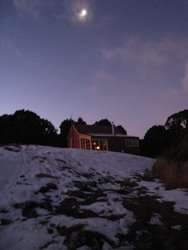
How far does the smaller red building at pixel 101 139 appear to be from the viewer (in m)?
43.5

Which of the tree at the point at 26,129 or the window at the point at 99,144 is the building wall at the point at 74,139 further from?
the tree at the point at 26,129

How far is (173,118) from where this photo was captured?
136 ft

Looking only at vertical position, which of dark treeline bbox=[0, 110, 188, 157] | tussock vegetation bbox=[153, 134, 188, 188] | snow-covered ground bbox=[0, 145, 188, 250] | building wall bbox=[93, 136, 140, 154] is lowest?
snow-covered ground bbox=[0, 145, 188, 250]

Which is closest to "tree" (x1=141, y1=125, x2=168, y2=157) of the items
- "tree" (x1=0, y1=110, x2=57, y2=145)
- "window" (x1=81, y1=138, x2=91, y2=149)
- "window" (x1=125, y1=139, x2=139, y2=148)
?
"window" (x1=125, y1=139, x2=139, y2=148)

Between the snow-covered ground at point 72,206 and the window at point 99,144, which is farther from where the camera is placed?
the window at point 99,144

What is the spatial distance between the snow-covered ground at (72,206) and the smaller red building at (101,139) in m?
22.6

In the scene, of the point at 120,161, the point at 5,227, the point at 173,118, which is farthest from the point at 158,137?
the point at 5,227

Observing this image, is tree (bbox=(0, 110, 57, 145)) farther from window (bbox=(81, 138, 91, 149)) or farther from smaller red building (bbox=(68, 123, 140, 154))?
window (bbox=(81, 138, 91, 149))

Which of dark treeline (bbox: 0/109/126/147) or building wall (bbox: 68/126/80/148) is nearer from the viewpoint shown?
building wall (bbox: 68/126/80/148)

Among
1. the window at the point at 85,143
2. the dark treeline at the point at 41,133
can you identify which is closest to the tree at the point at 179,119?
the dark treeline at the point at 41,133

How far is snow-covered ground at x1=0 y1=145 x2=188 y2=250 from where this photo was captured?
8141 mm

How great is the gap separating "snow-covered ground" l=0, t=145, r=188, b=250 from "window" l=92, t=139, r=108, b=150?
22255mm

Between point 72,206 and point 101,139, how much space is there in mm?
32226

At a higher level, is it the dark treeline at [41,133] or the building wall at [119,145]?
the dark treeline at [41,133]
